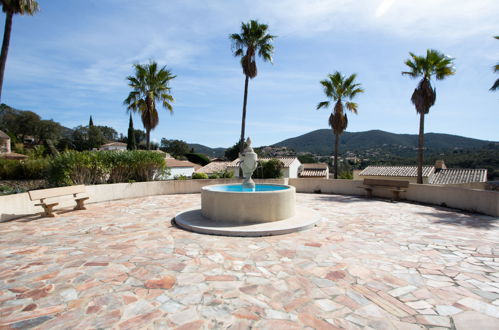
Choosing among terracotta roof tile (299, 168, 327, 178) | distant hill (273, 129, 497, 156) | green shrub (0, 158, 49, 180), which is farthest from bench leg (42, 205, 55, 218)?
distant hill (273, 129, 497, 156)

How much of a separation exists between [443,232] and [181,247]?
622cm

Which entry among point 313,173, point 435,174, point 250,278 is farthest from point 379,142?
point 250,278

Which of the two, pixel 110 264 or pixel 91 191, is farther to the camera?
pixel 91 191

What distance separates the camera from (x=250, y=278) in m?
4.28

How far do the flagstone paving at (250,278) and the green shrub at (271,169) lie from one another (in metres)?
9.33

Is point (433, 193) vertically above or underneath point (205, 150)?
underneath

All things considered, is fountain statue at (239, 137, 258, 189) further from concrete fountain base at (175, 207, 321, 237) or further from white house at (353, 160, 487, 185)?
white house at (353, 160, 487, 185)

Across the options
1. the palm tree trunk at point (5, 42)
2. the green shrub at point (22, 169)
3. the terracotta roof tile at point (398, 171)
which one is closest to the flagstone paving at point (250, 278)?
the palm tree trunk at point (5, 42)

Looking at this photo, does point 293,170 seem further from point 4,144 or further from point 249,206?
point 4,144

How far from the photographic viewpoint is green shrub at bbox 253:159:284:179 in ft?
55.0

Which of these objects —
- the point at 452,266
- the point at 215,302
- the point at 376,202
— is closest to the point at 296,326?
the point at 215,302

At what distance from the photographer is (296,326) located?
306cm

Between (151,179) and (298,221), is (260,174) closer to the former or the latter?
(151,179)

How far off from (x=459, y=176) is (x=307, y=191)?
21.4 metres
